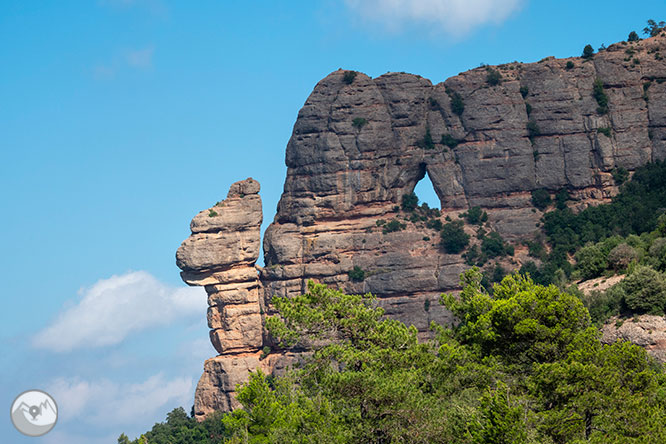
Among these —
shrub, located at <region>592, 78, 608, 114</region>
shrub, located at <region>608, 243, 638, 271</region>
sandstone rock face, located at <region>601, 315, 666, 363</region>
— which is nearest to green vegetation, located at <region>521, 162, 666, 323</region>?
shrub, located at <region>608, 243, 638, 271</region>

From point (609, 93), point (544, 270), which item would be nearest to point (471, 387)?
point (544, 270)

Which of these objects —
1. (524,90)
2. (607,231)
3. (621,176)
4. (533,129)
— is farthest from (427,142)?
(607,231)

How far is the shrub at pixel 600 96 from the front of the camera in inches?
4387

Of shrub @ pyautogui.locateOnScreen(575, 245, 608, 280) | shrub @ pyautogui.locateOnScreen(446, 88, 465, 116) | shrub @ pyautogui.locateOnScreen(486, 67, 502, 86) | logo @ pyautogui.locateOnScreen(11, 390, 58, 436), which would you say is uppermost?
shrub @ pyautogui.locateOnScreen(486, 67, 502, 86)

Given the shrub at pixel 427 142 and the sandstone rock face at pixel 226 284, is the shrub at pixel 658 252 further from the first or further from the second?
the sandstone rock face at pixel 226 284

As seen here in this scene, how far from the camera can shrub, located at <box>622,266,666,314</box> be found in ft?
212

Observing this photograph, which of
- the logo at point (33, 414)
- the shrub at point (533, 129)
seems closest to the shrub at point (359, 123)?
the shrub at point (533, 129)

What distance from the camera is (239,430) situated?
49000mm

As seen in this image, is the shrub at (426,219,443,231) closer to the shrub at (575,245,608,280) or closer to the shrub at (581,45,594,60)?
the shrub at (581,45,594,60)

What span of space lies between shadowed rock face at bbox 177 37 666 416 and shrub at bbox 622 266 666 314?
38992 millimetres

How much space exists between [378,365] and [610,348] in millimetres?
9831

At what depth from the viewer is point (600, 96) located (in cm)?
11169

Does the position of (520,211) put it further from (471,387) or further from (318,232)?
(471,387)

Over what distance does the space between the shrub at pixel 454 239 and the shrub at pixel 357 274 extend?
872cm
